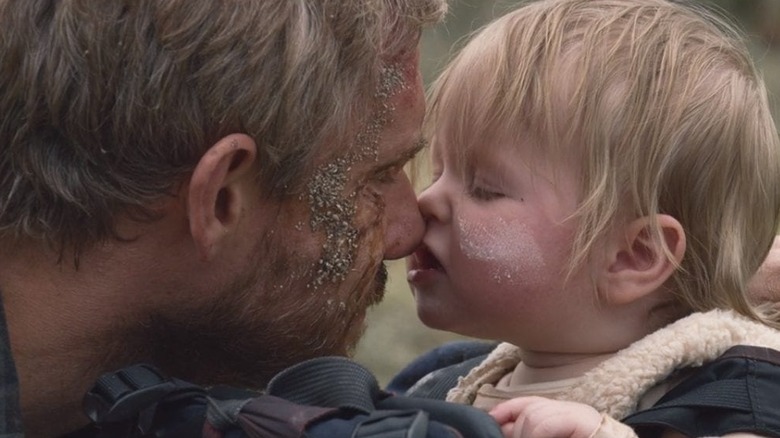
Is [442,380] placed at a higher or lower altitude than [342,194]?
lower

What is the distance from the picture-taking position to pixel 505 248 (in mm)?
2533

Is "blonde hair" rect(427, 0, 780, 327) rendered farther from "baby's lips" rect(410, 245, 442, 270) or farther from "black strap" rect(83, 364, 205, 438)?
"black strap" rect(83, 364, 205, 438)

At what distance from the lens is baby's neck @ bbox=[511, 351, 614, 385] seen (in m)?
2.57

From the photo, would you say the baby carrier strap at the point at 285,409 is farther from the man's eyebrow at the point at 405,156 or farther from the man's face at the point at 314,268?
the man's eyebrow at the point at 405,156

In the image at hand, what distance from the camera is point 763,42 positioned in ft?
29.7

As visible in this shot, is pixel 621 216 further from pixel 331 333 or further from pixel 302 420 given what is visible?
pixel 302 420

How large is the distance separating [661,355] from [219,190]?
2.59 ft

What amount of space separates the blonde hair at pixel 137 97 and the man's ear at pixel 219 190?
0.03 meters

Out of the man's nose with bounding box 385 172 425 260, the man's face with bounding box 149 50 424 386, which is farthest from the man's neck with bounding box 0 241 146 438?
the man's nose with bounding box 385 172 425 260

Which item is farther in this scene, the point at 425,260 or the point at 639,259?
the point at 425,260

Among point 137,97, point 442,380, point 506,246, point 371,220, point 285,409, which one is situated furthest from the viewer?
point 442,380

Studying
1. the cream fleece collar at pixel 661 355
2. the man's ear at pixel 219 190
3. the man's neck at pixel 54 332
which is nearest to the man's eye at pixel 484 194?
the cream fleece collar at pixel 661 355

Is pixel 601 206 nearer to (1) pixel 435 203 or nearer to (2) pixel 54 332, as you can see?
(1) pixel 435 203

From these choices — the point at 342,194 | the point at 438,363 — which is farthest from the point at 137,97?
the point at 438,363
